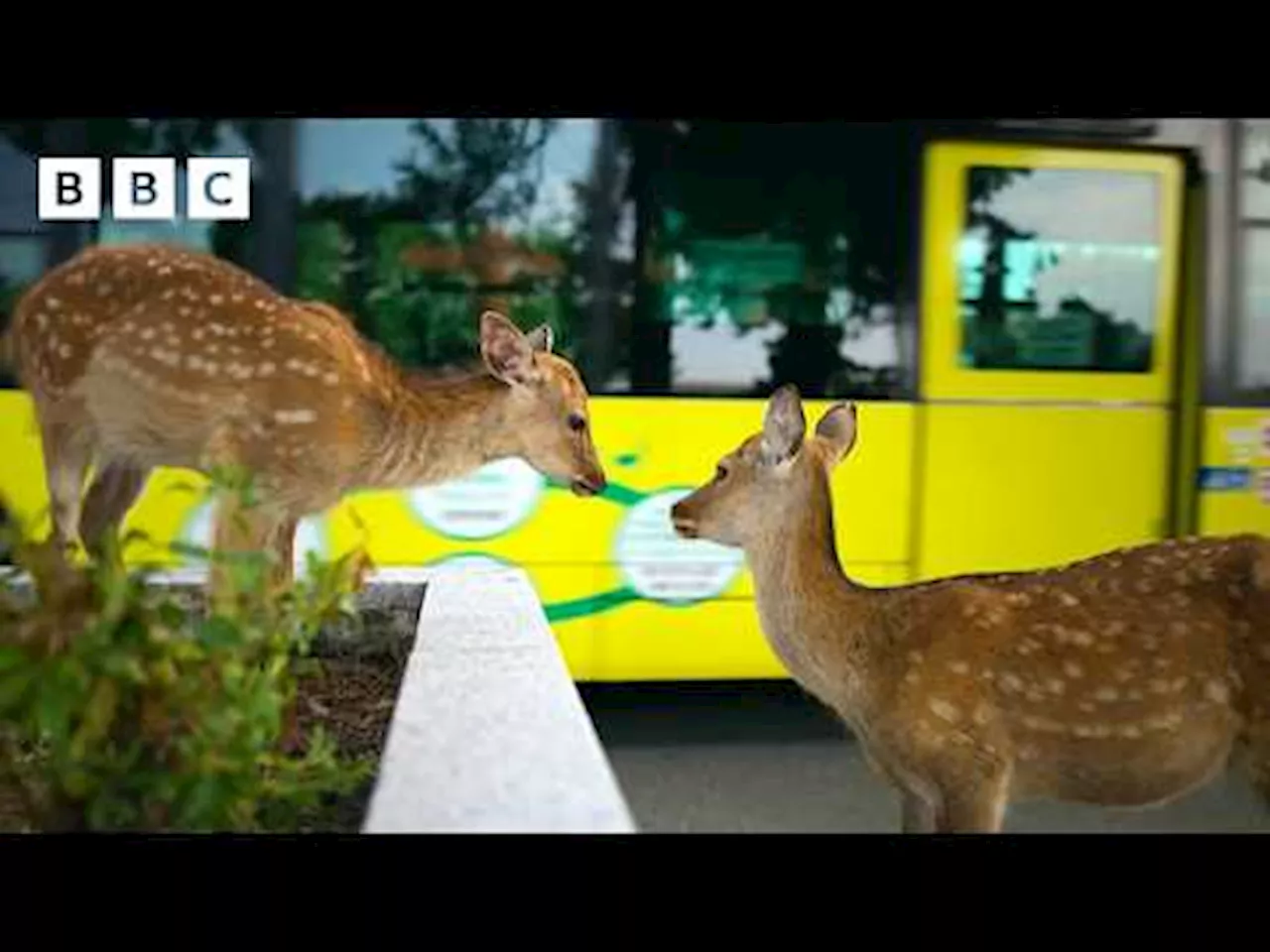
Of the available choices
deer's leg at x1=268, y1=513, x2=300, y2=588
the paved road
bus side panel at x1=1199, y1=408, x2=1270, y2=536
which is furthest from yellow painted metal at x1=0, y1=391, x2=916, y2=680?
bus side panel at x1=1199, y1=408, x2=1270, y2=536

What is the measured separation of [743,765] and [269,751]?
1.87 metres

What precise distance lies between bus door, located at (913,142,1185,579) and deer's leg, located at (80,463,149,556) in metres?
2.56

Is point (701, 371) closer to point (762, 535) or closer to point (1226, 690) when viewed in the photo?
point (762, 535)

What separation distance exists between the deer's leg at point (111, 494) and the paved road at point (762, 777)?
165 cm

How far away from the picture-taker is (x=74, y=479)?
3.48 m

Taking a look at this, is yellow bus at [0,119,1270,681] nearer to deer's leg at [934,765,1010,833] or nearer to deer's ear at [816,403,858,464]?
deer's ear at [816,403,858,464]

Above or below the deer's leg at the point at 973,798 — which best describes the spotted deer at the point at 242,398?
above

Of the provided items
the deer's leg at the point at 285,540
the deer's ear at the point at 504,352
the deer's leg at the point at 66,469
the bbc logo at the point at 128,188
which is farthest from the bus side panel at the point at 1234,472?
the deer's leg at the point at 66,469

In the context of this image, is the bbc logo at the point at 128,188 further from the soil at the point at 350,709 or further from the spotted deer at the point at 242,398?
the soil at the point at 350,709

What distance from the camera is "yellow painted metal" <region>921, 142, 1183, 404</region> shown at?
187 inches

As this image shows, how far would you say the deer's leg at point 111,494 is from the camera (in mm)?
3455

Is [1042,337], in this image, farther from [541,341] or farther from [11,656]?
[11,656]

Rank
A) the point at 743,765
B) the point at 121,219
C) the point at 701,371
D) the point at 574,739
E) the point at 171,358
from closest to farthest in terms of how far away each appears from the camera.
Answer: the point at 574,739
the point at 171,358
the point at 121,219
the point at 743,765
the point at 701,371
